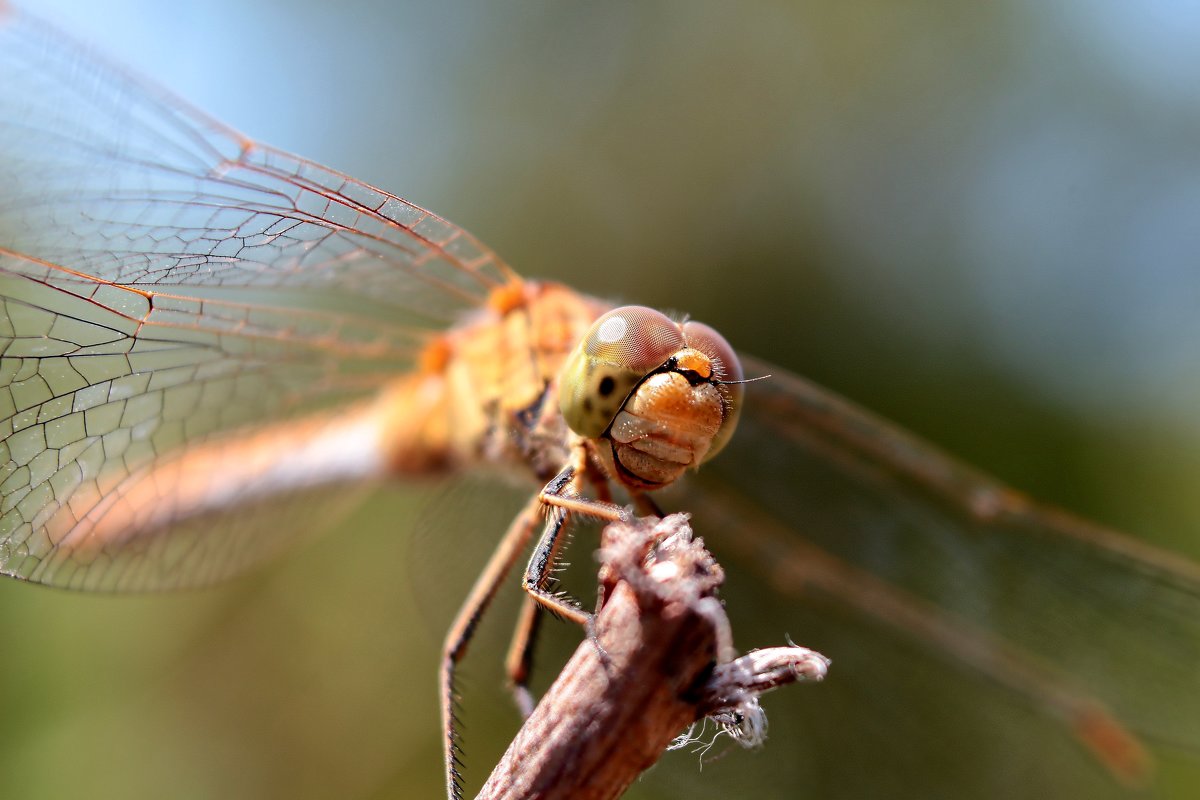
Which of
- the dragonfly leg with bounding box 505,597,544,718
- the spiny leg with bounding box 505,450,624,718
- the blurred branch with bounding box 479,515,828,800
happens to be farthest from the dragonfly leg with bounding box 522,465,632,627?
the dragonfly leg with bounding box 505,597,544,718

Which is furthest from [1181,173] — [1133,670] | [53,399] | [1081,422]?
[53,399]

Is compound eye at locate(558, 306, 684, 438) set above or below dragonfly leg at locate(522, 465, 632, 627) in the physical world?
above

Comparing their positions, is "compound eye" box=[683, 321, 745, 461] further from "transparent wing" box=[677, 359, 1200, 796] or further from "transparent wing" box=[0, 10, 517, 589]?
"transparent wing" box=[677, 359, 1200, 796]

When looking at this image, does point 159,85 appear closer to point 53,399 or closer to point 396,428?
point 53,399

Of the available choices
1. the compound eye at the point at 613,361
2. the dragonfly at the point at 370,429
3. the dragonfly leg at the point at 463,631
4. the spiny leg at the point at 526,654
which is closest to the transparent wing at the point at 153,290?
the dragonfly at the point at 370,429

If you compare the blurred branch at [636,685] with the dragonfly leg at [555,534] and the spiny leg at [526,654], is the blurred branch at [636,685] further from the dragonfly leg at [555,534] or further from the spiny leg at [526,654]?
the spiny leg at [526,654]

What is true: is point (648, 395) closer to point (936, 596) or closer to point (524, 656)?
point (524, 656)
